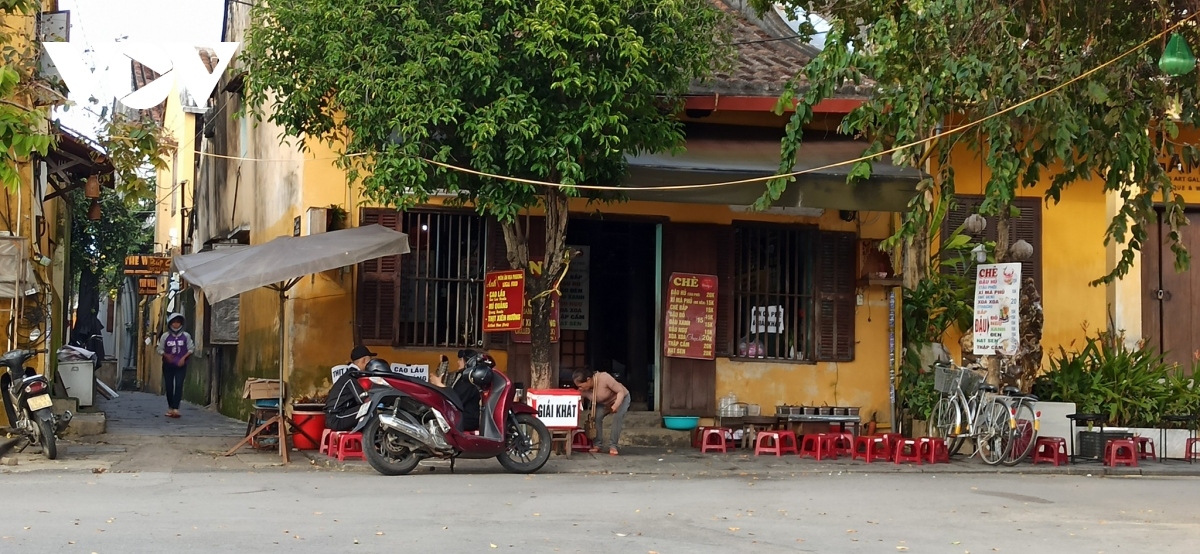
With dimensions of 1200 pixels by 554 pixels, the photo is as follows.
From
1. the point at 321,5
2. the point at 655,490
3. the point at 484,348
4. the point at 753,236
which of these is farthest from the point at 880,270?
the point at 321,5

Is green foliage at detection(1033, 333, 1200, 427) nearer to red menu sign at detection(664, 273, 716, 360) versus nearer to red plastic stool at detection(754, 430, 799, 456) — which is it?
red plastic stool at detection(754, 430, 799, 456)

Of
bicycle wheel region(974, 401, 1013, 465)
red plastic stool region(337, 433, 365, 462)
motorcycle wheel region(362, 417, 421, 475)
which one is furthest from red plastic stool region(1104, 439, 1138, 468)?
red plastic stool region(337, 433, 365, 462)

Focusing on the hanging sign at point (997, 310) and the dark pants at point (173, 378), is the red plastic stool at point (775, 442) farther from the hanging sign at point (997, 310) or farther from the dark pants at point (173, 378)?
the dark pants at point (173, 378)

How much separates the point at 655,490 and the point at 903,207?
5509 mm

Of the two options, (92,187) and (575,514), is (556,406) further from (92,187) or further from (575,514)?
(92,187)

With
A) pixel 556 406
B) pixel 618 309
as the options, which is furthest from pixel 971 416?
pixel 618 309

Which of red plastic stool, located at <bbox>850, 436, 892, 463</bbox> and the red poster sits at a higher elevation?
the red poster

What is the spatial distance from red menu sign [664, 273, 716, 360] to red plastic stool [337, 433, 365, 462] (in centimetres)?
403

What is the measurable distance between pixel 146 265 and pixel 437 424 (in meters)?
13.0

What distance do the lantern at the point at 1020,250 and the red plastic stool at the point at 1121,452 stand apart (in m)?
3.07

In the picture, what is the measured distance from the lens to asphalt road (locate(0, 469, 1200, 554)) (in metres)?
7.64

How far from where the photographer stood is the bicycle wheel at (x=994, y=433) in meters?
13.9

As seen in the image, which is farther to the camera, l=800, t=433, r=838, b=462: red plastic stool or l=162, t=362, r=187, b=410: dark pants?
l=162, t=362, r=187, b=410: dark pants

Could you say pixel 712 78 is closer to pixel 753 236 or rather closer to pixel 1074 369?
pixel 753 236
